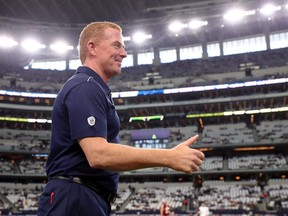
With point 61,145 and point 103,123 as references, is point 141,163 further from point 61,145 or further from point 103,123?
point 61,145

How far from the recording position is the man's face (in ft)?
11.2

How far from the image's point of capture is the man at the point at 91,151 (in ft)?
9.46

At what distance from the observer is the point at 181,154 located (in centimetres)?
288

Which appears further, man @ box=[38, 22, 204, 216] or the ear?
the ear

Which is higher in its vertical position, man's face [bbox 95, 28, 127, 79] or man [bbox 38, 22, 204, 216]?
man's face [bbox 95, 28, 127, 79]

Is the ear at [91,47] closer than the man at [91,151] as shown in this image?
No

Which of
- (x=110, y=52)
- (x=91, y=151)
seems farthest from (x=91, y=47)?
(x=91, y=151)

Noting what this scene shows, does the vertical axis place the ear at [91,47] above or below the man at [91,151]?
above

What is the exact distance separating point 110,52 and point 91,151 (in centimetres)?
101

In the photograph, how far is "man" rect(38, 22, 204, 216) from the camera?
2883mm

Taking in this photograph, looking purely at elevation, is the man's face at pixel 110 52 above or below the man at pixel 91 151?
above

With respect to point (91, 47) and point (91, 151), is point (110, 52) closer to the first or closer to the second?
point (91, 47)

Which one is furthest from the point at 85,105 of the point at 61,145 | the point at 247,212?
the point at 247,212

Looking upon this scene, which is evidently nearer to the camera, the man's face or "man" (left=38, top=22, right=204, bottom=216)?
"man" (left=38, top=22, right=204, bottom=216)
